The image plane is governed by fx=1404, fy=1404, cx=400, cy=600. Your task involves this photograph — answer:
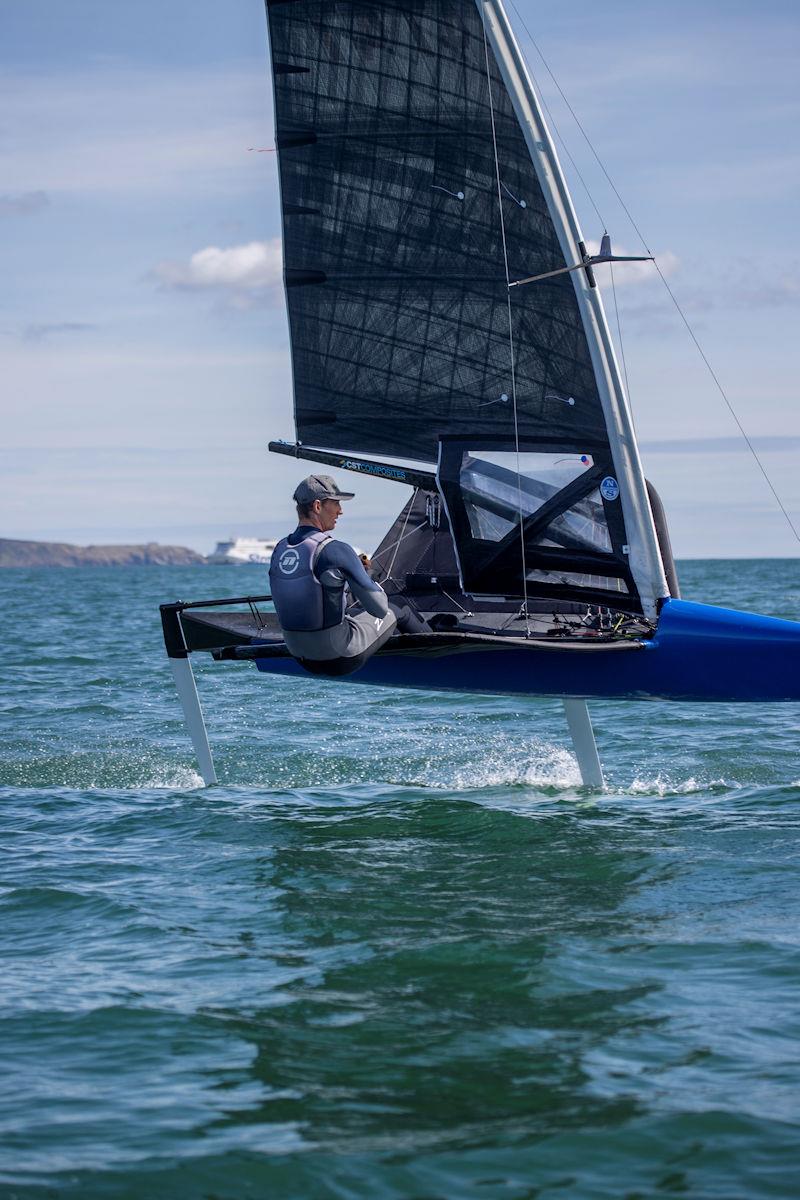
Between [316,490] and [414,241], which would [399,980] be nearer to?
[316,490]

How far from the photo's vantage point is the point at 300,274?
10.0 meters

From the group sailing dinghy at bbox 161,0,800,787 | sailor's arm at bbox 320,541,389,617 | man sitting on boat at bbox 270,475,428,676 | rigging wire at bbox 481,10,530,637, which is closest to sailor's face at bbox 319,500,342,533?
man sitting on boat at bbox 270,475,428,676

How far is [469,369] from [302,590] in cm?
253

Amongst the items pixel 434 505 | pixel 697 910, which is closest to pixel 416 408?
pixel 434 505

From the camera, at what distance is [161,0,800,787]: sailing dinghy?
355 inches

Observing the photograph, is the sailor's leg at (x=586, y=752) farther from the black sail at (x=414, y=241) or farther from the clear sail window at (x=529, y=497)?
the black sail at (x=414, y=241)

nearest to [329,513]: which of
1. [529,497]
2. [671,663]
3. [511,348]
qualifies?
[529,497]

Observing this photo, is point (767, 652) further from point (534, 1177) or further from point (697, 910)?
point (534, 1177)

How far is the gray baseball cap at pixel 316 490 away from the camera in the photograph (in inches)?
310

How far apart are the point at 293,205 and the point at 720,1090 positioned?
721 centimetres

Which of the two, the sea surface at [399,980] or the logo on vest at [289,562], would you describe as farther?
the logo on vest at [289,562]

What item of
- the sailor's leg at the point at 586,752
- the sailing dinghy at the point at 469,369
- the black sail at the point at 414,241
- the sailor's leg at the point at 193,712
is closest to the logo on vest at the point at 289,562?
the sailing dinghy at the point at 469,369

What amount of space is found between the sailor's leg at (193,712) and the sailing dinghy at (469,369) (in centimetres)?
2

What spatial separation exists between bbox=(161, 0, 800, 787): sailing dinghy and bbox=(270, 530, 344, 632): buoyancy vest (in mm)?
651
